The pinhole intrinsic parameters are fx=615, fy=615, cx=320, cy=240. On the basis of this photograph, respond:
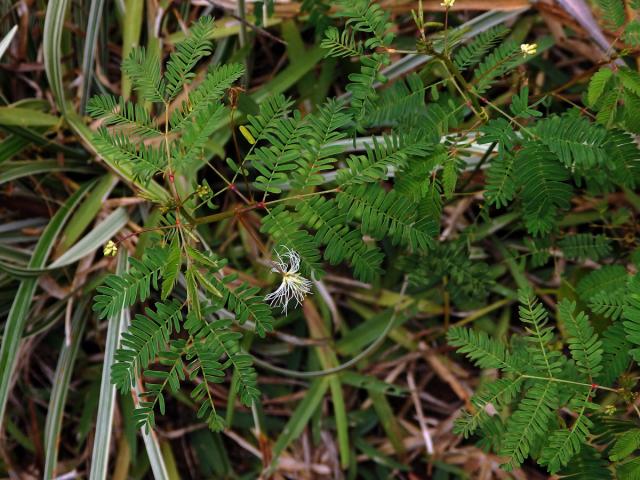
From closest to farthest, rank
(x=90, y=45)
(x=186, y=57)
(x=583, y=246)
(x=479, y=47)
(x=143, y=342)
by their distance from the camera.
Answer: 1. (x=143, y=342)
2. (x=186, y=57)
3. (x=479, y=47)
4. (x=583, y=246)
5. (x=90, y=45)

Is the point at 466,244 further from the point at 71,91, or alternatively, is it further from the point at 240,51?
the point at 71,91

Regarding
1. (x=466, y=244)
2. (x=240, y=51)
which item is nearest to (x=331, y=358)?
(x=466, y=244)

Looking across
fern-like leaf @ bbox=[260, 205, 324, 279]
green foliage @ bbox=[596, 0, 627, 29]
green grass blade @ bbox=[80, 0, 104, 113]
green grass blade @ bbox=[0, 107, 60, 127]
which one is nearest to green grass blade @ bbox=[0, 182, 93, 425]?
green grass blade @ bbox=[0, 107, 60, 127]

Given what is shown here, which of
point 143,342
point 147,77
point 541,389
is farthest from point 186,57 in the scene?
point 541,389

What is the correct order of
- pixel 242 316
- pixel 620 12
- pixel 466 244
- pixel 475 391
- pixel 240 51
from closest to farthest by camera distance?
1. pixel 242 316
2. pixel 620 12
3. pixel 466 244
4. pixel 240 51
5. pixel 475 391

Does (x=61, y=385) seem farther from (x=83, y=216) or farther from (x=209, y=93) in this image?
(x=209, y=93)

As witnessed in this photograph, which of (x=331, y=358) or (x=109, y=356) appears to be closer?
(x=109, y=356)
